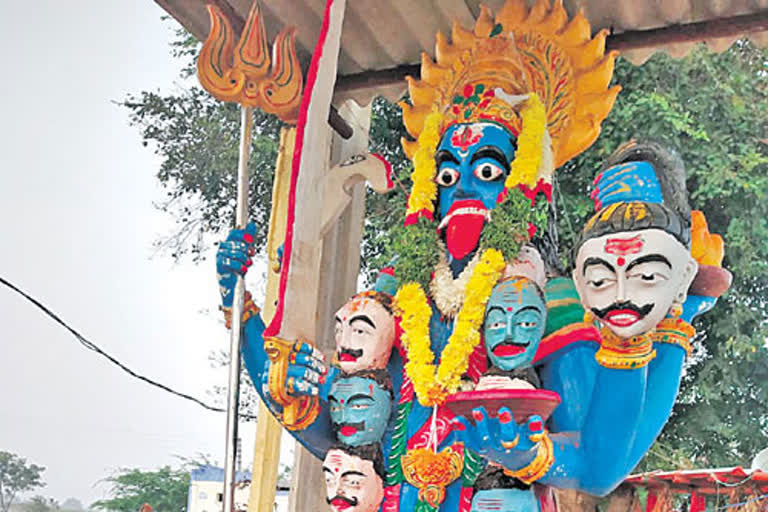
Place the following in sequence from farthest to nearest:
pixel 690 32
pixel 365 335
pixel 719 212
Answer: pixel 719 212 → pixel 690 32 → pixel 365 335

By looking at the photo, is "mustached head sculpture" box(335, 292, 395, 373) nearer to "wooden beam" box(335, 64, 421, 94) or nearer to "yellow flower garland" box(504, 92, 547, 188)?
"yellow flower garland" box(504, 92, 547, 188)

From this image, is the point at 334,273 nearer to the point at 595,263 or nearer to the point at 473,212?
the point at 473,212

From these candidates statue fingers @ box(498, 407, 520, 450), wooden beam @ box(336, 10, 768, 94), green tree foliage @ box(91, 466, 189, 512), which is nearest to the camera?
statue fingers @ box(498, 407, 520, 450)

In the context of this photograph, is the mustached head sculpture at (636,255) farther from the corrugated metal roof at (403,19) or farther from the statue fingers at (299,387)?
the corrugated metal roof at (403,19)

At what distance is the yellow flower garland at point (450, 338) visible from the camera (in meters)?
2.33

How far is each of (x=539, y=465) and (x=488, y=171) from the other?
0.85m

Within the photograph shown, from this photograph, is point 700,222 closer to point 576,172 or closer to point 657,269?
point 657,269

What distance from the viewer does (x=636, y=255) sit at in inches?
81.5

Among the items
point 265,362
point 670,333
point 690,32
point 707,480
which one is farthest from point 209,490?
point 690,32

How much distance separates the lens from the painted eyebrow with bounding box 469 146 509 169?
8.35 ft

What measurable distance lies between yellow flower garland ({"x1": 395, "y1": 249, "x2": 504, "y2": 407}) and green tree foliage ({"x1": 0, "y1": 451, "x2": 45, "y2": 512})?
287 centimetres

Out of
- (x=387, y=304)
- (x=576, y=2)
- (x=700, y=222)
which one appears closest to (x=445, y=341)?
(x=387, y=304)

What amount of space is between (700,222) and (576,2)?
1011 millimetres

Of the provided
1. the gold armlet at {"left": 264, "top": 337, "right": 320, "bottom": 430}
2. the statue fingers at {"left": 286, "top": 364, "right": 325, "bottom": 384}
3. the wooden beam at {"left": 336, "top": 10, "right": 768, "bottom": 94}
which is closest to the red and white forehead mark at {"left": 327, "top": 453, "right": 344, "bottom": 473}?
the gold armlet at {"left": 264, "top": 337, "right": 320, "bottom": 430}
